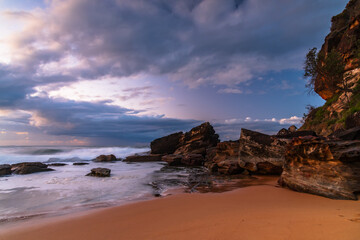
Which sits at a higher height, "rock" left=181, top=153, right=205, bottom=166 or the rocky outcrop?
the rocky outcrop

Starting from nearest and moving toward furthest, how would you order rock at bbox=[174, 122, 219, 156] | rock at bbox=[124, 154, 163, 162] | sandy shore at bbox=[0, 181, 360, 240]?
sandy shore at bbox=[0, 181, 360, 240], rock at bbox=[124, 154, 163, 162], rock at bbox=[174, 122, 219, 156]

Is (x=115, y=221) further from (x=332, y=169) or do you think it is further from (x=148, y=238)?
(x=332, y=169)

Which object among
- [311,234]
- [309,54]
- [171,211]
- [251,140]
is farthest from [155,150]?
[311,234]

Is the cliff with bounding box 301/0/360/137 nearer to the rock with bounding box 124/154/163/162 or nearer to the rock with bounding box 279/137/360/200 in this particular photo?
the rock with bounding box 279/137/360/200

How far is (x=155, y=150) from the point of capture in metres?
27.7

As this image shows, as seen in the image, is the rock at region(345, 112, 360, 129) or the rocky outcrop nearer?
the rock at region(345, 112, 360, 129)

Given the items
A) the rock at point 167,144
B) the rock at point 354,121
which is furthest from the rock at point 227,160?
the rock at point 167,144

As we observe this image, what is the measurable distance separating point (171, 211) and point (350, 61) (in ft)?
Answer: 92.0

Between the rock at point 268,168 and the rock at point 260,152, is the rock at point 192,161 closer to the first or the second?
the rock at point 260,152

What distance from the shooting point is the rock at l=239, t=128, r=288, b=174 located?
925 centimetres

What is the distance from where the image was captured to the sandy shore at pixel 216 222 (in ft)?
8.23

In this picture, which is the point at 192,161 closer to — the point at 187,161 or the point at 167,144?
the point at 187,161

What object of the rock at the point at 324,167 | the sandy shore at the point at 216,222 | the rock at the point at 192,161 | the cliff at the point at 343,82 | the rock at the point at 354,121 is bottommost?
the rock at the point at 192,161

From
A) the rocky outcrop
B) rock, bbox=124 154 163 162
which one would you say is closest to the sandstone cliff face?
the rocky outcrop
